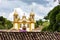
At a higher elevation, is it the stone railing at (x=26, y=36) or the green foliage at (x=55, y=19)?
the stone railing at (x=26, y=36)

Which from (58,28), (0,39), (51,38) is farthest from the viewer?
(58,28)

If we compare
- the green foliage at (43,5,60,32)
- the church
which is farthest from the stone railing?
the church

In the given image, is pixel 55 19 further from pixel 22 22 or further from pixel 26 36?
pixel 22 22

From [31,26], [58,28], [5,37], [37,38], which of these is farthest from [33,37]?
[31,26]

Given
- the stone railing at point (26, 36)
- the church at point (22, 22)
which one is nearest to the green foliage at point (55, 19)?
the stone railing at point (26, 36)

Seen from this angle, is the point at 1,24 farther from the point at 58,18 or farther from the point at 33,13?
the point at 58,18

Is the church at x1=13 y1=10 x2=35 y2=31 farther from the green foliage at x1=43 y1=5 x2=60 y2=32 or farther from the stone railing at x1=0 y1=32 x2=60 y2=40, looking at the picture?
the stone railing at x1=0 y1=32 x2=60 y2=40

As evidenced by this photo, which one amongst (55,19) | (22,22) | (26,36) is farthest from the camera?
(22,22)

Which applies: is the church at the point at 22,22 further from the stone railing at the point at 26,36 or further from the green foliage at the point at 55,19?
the stone railing at the point at 26,36

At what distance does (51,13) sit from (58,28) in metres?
2.11

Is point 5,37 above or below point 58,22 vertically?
above

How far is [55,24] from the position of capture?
1428 inches

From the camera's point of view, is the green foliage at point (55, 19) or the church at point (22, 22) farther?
the church at point (22, 22)

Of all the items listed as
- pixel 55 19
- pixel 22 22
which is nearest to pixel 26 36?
pixel 55 19
